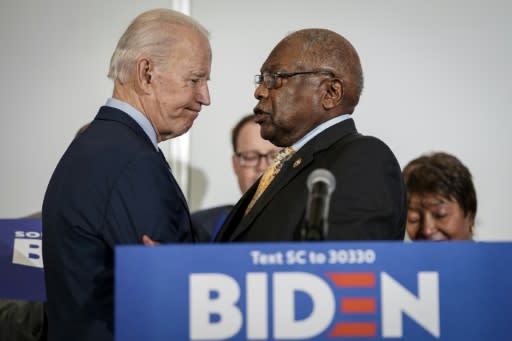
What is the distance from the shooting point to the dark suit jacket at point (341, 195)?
6.97 feet

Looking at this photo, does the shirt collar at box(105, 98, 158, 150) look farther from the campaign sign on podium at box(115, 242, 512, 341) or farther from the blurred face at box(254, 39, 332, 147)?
the campaign sign on podium at box(115, 242, 512, 341)

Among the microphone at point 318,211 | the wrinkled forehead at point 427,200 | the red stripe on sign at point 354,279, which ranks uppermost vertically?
the microphone at point 318,211

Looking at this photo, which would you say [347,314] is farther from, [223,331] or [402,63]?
[402,63]

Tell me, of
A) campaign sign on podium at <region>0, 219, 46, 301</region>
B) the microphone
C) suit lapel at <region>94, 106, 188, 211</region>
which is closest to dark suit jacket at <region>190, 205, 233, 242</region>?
campaign sign on podium at <region>0, 219, 46, 301</region>

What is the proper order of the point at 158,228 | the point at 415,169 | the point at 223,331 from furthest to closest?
the point at 415,169 < the point at 158,228 < the point at 223,331

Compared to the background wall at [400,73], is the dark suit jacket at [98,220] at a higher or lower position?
lower

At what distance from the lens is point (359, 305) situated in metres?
1.55

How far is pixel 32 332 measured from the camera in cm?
314

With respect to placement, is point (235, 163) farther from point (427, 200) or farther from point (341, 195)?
point (341, 195)

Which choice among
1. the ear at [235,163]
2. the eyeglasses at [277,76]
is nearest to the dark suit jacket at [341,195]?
the eyeglasses at [277,76]

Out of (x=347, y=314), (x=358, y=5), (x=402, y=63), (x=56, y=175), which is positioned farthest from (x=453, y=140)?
(x=347, y=314)

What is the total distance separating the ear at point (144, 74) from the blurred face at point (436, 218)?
1674 millimetres

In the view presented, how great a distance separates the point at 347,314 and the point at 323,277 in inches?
3.2

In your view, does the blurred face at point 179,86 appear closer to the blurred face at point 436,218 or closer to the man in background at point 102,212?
the man in background at point 102,212
